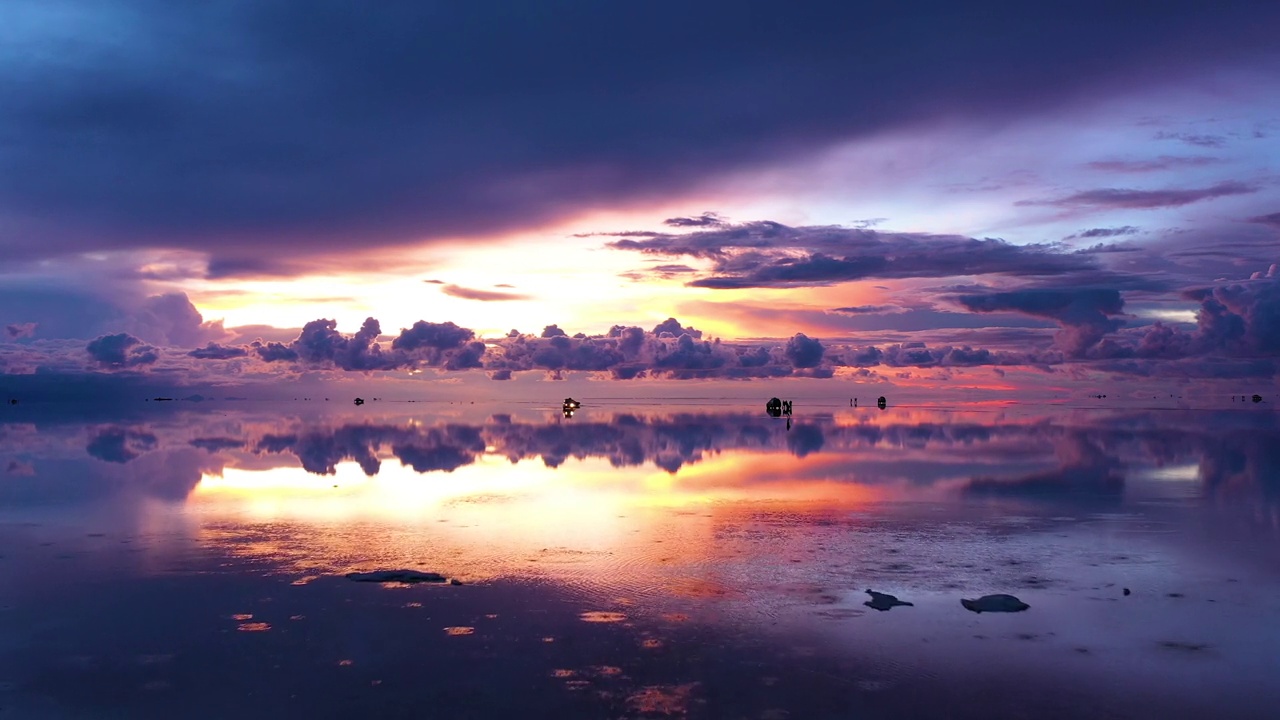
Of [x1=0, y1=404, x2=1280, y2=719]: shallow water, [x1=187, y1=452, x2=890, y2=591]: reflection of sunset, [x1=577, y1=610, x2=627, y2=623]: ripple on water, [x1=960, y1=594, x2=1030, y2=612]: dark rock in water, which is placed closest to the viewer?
[x1=0, y1=404, x2=1280, y2=719]: shallow water

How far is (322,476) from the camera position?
44.9m

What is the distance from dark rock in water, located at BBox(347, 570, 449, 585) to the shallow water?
1.53 ft

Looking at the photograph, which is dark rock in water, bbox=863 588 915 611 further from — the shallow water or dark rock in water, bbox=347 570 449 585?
dark rock in water, bbox=347 570 449 585

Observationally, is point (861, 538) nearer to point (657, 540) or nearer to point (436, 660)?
point (657, 540)

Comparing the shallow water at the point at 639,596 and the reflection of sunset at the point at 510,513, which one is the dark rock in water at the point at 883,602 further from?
the reflection of sunset at the point at 510,513

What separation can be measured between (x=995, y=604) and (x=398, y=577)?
13.9 m

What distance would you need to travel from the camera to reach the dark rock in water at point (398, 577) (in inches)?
850

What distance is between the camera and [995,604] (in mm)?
19422

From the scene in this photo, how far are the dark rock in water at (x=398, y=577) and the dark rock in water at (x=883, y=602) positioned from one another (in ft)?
32.8

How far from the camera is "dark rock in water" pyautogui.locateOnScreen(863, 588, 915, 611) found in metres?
19.3

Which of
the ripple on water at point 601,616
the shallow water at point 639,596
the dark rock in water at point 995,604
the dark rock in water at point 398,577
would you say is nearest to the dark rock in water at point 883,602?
the shallow water at point 639,596

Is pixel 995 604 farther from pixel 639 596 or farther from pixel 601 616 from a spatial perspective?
pixel 601 616

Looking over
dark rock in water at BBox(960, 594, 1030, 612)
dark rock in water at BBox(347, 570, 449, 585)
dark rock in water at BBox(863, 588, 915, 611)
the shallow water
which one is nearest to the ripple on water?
the shallow water

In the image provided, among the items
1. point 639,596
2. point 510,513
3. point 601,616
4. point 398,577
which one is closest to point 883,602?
point 639,596
